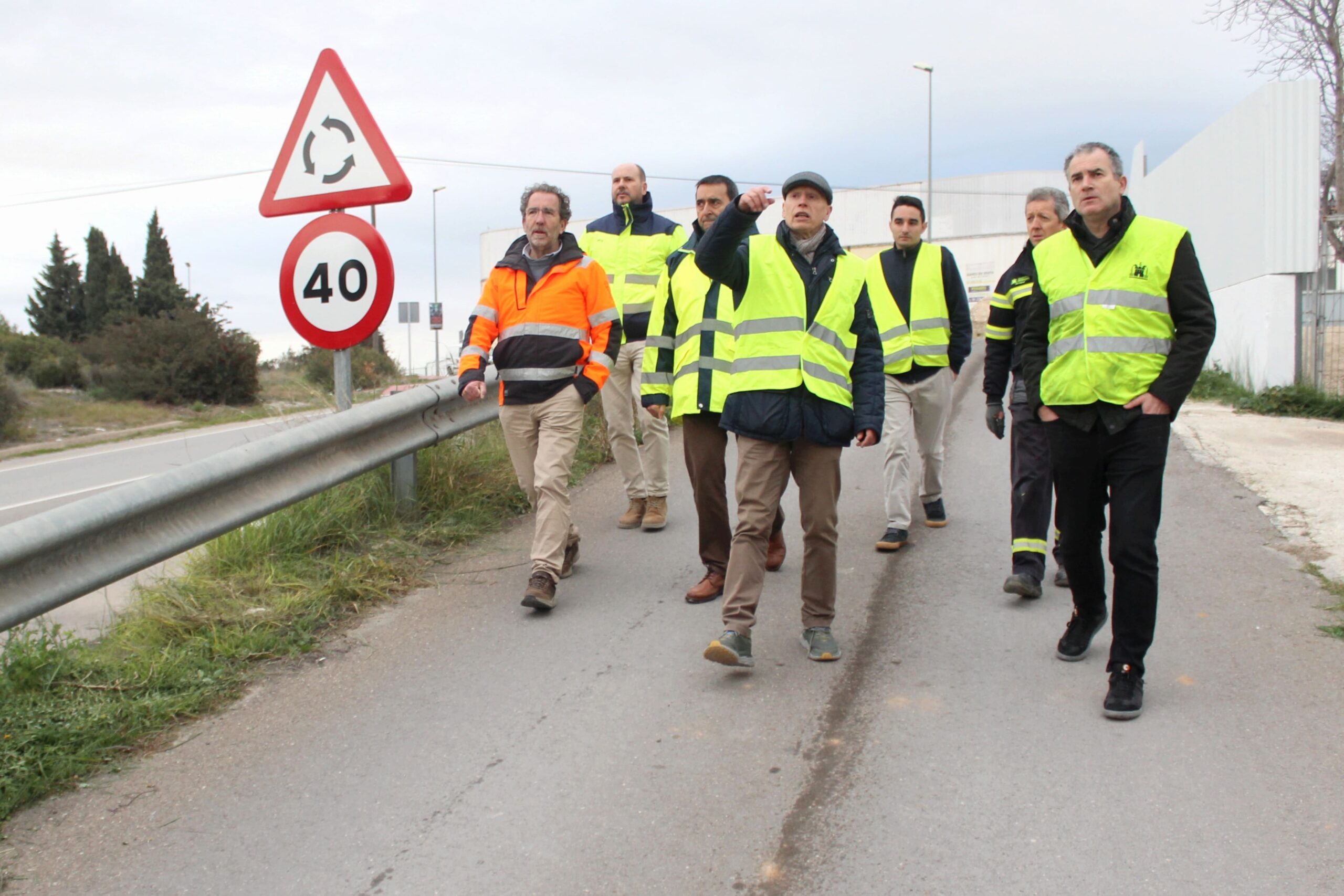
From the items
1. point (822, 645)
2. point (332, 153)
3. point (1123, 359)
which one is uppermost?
point (332, 153)

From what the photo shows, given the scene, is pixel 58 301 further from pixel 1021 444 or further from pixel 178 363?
pixel 1021 444

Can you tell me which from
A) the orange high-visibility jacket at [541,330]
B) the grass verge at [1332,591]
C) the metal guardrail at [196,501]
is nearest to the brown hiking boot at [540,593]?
the orange high-visibility jacket at [541,330]

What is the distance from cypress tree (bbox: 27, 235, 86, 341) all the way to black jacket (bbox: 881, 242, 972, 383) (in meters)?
58.6

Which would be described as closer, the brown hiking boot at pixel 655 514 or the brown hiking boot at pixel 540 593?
the brown hiking boot at pixel 540 593

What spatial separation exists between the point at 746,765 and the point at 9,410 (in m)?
21.4

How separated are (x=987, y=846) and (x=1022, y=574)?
8.48ft

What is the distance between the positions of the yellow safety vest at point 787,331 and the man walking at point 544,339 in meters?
1.39

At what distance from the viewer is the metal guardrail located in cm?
398

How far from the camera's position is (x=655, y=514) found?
23.8ft

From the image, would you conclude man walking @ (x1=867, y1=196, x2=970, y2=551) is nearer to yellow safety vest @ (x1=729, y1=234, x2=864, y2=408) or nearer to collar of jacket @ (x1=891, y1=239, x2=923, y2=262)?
collar of jacket @ (x1=891, y1=239, x2=923, y2=262)

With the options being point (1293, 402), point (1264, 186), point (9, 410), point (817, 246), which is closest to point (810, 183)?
point (817, 246)

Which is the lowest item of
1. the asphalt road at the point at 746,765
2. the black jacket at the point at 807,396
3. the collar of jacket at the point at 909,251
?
the asphalt road at the point at 746,765

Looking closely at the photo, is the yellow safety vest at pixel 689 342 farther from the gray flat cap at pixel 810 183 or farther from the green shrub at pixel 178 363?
the green shrub at pixel 178 363

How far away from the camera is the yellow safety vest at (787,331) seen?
465cm
